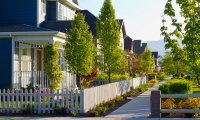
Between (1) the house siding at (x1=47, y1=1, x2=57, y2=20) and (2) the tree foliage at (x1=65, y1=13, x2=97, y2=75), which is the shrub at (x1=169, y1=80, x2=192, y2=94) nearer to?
(2) the tree foliage at (x1=65, y1=13, x2=97, y2=75)

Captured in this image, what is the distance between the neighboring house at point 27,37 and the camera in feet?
79.9

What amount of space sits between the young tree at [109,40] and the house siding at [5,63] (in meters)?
7.40

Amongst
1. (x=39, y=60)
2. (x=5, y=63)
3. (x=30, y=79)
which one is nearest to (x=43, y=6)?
(x=39, y=60)

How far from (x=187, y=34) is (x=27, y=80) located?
1374 cm

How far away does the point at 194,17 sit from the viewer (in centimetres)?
1511

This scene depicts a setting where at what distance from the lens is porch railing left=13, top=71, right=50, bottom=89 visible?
24.9 metres

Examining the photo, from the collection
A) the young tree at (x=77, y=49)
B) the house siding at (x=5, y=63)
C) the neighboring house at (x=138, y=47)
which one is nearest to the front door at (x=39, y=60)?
the house siding at (x=5, y=63)

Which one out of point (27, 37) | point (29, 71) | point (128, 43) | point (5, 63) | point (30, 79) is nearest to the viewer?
point (27, 37)

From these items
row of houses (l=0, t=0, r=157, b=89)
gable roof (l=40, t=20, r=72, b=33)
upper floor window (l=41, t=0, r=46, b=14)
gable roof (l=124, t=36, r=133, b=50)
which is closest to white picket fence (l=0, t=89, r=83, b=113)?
row of houses (l=0, t=0, r=157, b=89)

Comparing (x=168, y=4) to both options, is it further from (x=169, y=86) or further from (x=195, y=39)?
(x=169, y=86)

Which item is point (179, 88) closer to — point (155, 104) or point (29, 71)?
point (155, 104)

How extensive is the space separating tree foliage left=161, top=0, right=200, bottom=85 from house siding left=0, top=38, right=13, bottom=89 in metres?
11.6

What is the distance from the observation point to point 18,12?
91.1ft

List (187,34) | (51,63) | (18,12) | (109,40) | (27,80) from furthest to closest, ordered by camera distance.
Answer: (109,40) < (18,12) < (27,80) < (51,63) < (187,34)
